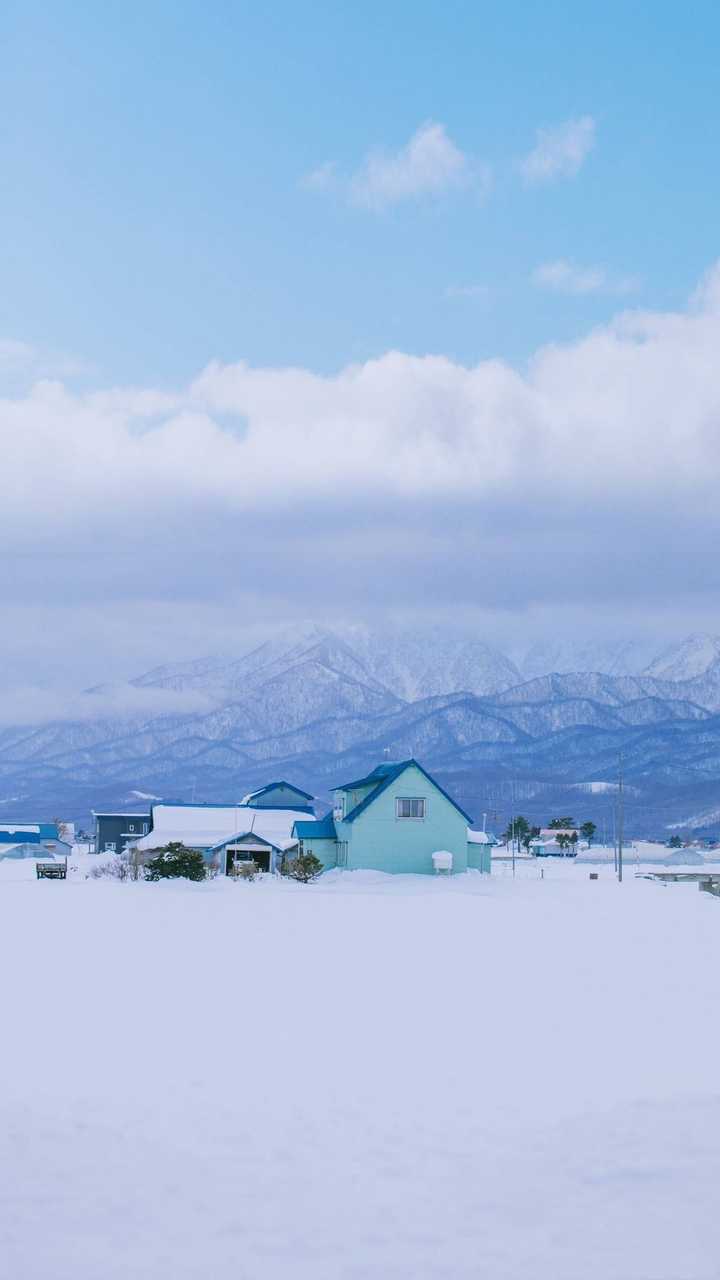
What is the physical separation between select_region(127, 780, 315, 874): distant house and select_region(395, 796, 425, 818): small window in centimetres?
1103

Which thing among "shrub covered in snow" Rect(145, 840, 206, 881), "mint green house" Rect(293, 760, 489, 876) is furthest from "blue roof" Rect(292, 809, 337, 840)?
"shrub covered in snow" Rect(145, 840, 206, 881)

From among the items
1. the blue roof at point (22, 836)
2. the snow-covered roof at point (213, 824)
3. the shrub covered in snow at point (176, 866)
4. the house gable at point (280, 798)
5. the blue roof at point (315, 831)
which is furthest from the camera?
the blue roof at point (22, 836)

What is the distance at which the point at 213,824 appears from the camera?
7788 cm

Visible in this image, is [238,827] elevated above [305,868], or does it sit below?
above

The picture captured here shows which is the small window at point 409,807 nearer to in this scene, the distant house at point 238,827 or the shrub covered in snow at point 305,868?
the shrub covered in snow at point 305,868

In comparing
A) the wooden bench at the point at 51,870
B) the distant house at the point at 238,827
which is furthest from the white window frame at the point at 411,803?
the wooden bench at the point at 51,870

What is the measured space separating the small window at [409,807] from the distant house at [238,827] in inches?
434

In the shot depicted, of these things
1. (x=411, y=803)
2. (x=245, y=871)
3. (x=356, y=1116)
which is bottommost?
(x=245, y=871)

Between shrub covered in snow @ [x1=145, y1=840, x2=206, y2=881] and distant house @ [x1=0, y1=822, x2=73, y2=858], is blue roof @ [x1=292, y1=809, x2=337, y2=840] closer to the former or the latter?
shrub covered in snow @ [x1=145, y1=840, x2=206, y2=881]

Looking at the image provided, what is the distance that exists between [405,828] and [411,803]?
1.29 meters

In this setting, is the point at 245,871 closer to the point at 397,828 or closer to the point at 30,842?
the point at 397,828

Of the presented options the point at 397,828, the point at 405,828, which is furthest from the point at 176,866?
the point at 405,828

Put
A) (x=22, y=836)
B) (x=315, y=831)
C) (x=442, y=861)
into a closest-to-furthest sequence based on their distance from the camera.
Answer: (x=442, y=861)
(x=315, y=831)
(x=22, y=836)

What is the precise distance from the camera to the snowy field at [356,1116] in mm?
8750
